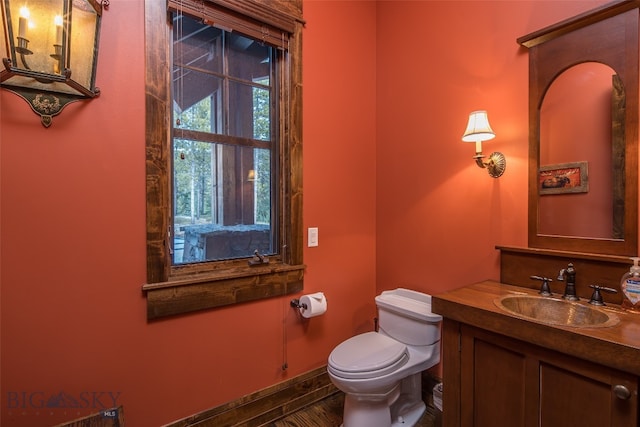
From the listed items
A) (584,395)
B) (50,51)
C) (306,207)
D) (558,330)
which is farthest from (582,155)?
(50,51)

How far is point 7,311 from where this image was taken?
4.14 ft

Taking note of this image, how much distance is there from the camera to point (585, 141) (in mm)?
1530

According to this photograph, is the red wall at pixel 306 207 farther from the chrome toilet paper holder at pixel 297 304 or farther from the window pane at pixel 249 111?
the window pane at pixel 249 111

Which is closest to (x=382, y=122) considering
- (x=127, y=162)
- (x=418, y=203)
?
(x=418, y=203)

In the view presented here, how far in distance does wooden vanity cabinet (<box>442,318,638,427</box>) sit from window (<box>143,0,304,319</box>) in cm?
102

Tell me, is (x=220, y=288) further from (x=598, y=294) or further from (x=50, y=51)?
(x=598, y=294)

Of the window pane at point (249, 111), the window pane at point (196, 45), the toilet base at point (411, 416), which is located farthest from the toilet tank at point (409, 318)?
the window pane at point (196, 45)

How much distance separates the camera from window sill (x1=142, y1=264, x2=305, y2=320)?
1.57 meters

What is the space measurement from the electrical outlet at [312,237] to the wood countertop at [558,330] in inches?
34.8

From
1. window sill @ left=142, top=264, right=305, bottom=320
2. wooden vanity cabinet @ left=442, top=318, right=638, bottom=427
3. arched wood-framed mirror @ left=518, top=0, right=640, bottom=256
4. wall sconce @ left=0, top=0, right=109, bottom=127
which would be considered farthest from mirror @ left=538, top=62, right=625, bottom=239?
wall sconce @ left=0, top=0, right=109, bottom=127

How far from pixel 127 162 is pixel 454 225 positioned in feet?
5.99

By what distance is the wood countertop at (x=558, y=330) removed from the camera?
3.27 feet

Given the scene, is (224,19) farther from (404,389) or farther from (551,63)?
(404,389)

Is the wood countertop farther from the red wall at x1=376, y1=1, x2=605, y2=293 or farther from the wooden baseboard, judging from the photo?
the wooden baseboard
